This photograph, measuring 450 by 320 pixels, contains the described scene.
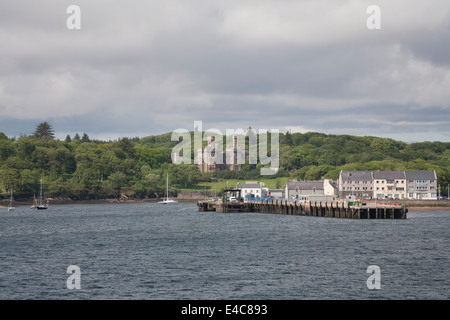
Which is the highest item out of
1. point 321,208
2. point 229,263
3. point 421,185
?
point 421,185

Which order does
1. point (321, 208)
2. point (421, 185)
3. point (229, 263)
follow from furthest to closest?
point (421, 185) < point (321, 208) < point (229, 263)

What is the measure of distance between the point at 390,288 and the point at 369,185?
480 ft

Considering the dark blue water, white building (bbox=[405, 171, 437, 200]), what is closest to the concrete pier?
the dark blue water

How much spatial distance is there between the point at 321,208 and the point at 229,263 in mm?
69759

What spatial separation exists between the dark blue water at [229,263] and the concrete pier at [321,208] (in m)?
21.1

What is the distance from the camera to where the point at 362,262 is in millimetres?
52906

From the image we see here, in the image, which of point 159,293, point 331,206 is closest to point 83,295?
point 159,293

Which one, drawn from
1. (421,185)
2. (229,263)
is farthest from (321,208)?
(421,185)

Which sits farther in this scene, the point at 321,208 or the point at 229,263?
the point at 321,208

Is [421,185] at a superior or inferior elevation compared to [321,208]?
superior

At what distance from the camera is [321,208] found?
120250mm

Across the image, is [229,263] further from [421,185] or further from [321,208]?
[421,185]

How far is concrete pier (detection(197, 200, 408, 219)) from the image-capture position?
106750mm

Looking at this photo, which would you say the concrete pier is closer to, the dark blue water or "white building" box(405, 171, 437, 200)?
the dark blue water
